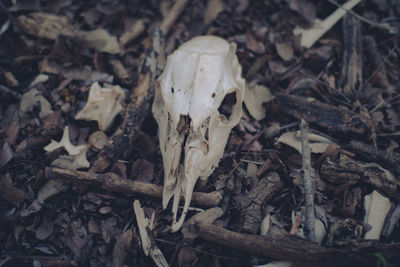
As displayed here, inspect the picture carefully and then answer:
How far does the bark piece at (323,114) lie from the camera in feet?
7.90

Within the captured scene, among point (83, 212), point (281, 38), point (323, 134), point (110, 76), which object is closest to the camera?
point (83, 212)

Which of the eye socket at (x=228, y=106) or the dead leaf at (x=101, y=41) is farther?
the dead leaf at (x=101, y=41)

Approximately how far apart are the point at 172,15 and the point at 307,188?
2.26m

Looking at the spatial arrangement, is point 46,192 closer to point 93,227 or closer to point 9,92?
point 93,227

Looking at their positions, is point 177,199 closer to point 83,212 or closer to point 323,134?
point 83,212

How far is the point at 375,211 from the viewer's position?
2.04 metres

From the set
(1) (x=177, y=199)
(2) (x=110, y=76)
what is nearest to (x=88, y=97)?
(2) (x=110, y=76)

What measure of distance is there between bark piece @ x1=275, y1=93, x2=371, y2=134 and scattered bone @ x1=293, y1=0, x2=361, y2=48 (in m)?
0.74

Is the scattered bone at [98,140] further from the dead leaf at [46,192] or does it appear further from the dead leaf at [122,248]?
the dead leaf at [122,248]

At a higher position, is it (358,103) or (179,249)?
(358,103)

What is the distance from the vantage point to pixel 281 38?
9.93ft

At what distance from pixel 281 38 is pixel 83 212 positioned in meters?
2.44

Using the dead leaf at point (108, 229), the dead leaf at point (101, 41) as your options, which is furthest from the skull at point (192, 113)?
the dead leaf at point (101, 41)

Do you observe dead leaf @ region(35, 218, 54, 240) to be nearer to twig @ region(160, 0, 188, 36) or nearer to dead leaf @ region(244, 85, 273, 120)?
dead leaf @ region(244, 85, 273, 120)
